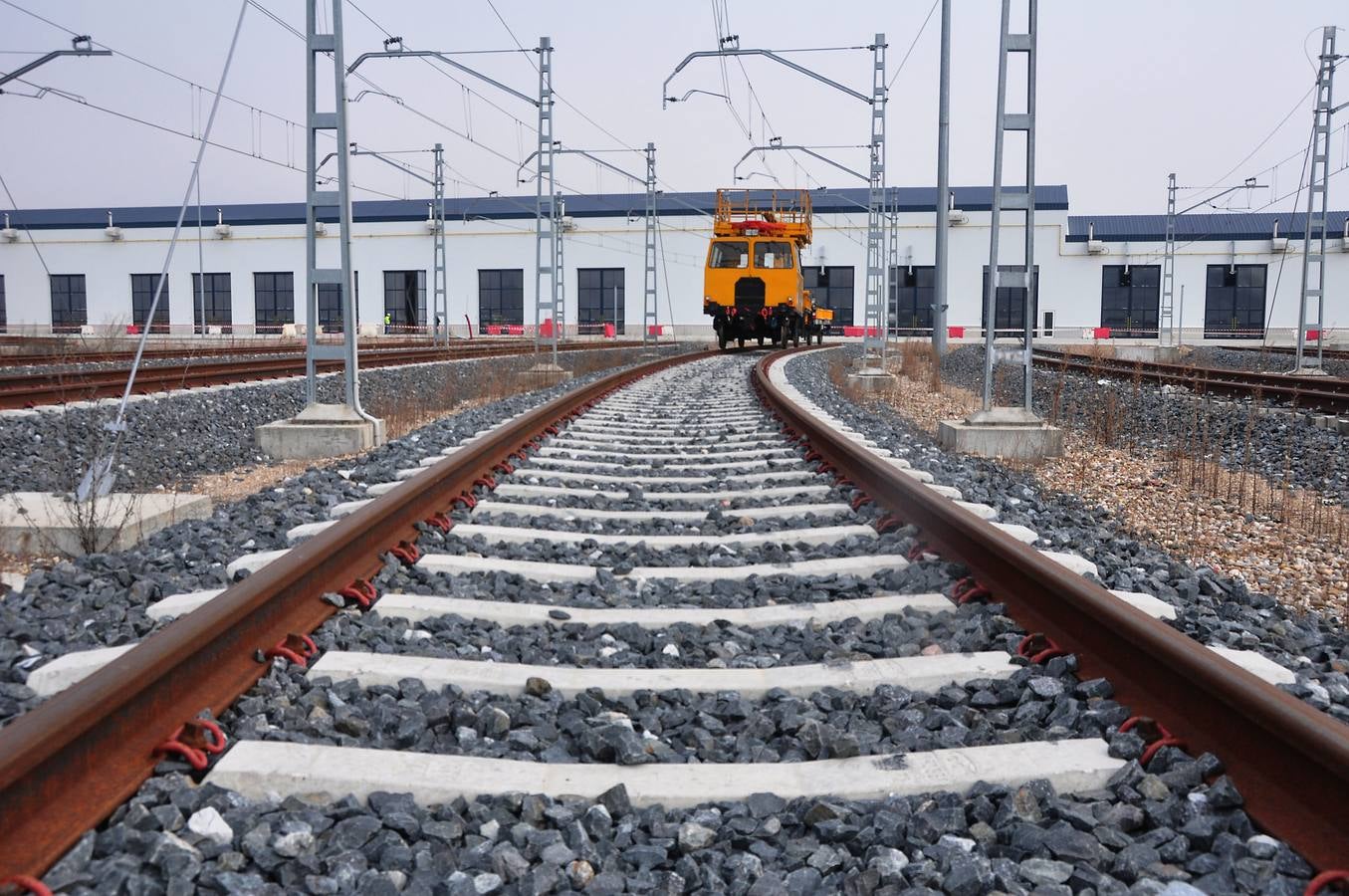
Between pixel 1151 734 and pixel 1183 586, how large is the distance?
7.12 feet

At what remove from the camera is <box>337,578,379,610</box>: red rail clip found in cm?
402

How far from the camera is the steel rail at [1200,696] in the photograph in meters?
2.25

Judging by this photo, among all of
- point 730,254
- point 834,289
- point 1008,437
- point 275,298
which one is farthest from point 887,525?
point 275,298

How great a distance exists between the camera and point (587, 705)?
310 centimetres

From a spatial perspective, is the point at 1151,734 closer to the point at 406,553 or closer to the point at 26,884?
the point at 26,884

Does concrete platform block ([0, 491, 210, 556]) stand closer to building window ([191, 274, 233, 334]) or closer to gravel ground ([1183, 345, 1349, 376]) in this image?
gravel ground ([1183, 345, 1349, 376])

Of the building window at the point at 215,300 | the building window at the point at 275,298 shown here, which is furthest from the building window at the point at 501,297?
the building window at the point at 215,300

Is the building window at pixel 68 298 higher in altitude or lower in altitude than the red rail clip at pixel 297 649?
higher

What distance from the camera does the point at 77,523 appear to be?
563cm

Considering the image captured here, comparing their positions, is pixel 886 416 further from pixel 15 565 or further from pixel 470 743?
pixel 470 743

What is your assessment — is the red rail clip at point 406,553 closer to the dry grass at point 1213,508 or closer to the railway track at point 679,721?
the railway track at point 679,721

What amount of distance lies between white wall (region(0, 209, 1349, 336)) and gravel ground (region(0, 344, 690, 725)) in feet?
176

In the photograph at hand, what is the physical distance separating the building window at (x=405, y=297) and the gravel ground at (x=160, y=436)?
49.4 metres

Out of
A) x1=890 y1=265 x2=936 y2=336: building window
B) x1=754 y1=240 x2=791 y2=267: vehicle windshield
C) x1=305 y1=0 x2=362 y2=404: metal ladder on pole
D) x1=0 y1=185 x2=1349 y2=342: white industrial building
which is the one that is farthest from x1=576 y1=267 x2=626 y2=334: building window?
x1=305 y1=0 x2=362 y2=404: metal ladder on pole
